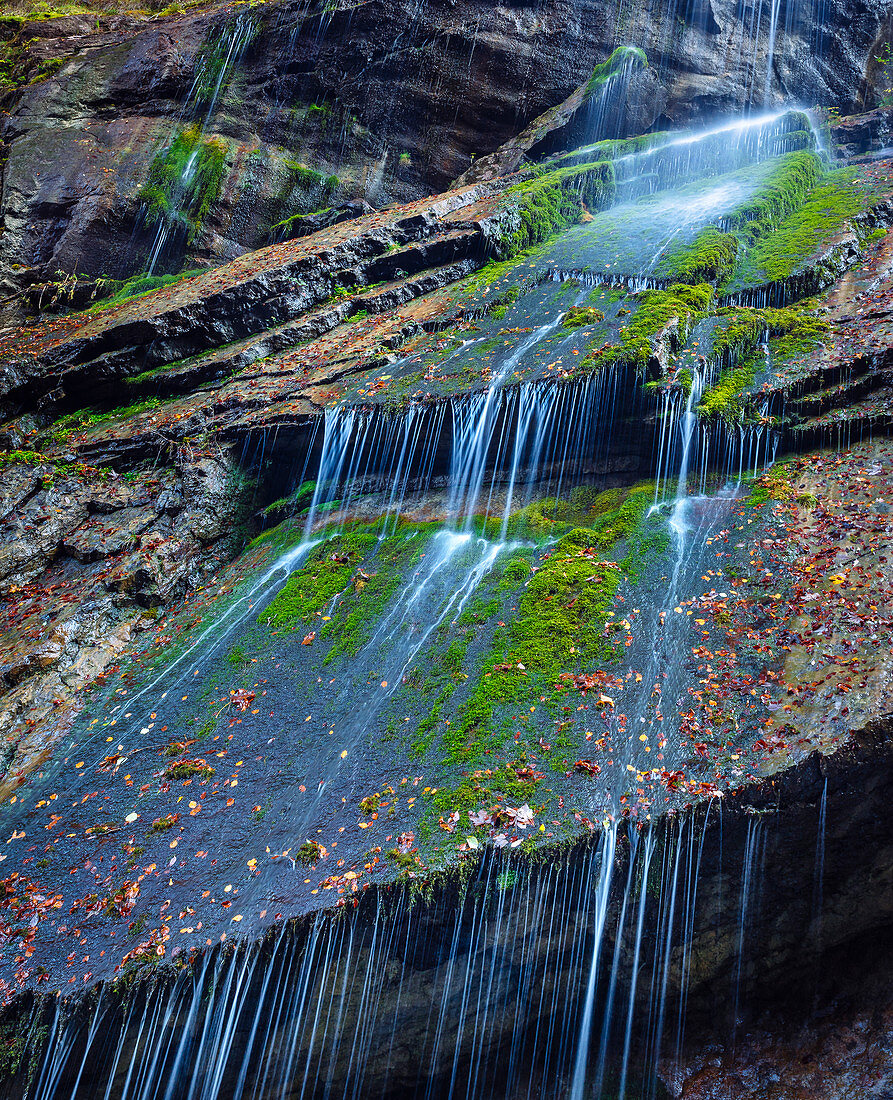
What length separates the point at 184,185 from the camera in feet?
60.6

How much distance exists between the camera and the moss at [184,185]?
18.3 metres

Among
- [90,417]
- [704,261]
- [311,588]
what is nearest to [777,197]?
[704,261]

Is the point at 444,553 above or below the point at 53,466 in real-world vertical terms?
below

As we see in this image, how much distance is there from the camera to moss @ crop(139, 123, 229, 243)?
720 inches

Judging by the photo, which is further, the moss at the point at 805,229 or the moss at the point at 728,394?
the moss at the point at 805,229

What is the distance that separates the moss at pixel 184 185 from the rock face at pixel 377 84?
0.37m

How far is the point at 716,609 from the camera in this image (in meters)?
6.56

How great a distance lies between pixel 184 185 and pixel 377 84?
6.92 meters

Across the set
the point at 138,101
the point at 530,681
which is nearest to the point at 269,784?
the point at 530,681

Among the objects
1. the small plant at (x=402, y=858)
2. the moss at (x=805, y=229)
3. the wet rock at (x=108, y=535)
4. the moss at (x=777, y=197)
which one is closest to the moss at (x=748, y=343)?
the moss at (x=805, y=229)

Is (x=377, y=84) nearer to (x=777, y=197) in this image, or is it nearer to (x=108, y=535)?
(x=777, y=197)

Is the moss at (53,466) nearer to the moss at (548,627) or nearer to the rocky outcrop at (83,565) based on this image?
the rocky outcrop at (83,565)

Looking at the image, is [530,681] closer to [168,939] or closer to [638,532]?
Result: [638,532]

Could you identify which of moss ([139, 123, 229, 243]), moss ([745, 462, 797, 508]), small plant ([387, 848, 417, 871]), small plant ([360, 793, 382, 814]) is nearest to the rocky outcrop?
small plant ([360, 793, 382, 814])
